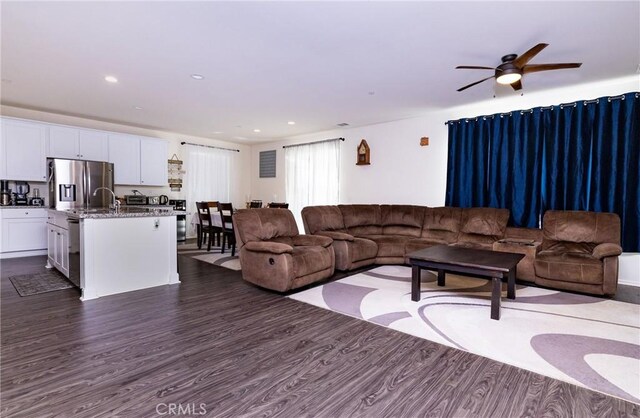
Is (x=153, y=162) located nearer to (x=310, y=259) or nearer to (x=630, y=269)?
(x=310, y=259)

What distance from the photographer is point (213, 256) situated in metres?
5.64

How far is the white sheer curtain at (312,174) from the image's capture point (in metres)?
7.11

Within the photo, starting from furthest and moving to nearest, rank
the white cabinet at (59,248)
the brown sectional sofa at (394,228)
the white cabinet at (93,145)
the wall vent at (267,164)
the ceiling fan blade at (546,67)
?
the wall vent at (267,164), the white cabinet at (93,145), the brown sectional sofa at (394,228), the white cabinet at (59,248), the ceiling fan blade at (546,67)

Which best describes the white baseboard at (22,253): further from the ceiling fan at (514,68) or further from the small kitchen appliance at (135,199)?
the ceiling fan at (514,68)

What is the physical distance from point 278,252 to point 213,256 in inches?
103

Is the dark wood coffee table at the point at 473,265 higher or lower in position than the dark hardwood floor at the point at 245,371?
higher

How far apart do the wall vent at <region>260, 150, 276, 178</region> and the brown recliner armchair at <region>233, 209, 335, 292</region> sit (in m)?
4.18

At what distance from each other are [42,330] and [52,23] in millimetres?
2600

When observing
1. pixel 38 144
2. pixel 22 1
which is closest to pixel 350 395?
pixel 22 1

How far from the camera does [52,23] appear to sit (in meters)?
2.69

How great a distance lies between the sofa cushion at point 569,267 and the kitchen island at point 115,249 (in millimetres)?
4607

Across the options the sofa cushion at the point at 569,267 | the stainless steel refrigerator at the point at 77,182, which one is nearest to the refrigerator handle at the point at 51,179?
the stainless steel refrigerator at the point at 77,182

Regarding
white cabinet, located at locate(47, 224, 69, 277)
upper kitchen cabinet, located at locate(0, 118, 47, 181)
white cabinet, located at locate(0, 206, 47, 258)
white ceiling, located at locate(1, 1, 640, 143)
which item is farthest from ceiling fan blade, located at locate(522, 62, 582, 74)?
white cabinet, located at locate(0, 206, 47, 258)

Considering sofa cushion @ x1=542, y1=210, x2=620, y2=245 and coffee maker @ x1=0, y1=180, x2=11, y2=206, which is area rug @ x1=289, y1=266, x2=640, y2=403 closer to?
sofa cushion @ x1=542, y1=210, x2=620, y2=245
